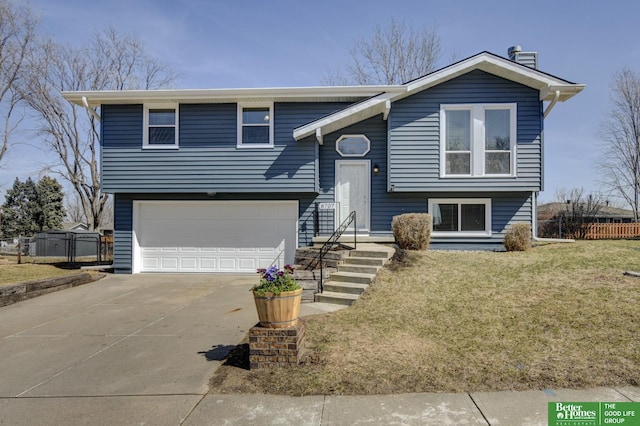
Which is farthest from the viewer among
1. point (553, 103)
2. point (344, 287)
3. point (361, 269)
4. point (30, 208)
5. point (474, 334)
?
point (30, 208)

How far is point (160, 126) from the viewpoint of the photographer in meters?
12.6

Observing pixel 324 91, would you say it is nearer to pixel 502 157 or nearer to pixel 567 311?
pixel 502 157

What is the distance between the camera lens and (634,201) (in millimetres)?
26281

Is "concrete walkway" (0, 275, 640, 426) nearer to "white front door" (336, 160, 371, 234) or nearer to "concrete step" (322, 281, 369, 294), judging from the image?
"concrete step" (322, 281, 369, 294)

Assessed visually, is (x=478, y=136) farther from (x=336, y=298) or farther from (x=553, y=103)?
(x=336, y=298)

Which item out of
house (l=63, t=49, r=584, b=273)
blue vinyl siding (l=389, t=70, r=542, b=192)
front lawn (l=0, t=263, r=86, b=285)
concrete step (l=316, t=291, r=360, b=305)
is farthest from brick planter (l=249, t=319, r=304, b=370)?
front lawn (l=0, t=263, r=86, b=285)

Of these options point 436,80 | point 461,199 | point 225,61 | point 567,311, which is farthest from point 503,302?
point 225,61

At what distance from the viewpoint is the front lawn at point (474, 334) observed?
425cm

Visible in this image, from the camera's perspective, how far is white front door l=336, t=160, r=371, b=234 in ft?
41.2

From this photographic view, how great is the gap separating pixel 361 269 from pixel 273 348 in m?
4.62

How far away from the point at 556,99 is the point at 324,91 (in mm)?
6823

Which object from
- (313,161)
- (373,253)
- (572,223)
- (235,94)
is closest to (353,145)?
(313,161)

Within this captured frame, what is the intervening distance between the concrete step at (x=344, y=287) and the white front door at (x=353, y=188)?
419 cm

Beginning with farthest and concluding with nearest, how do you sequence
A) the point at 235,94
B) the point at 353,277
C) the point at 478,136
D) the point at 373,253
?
the point at 478,136 < the point at 235,94 < the point at 373,253 < the point at 353,277
